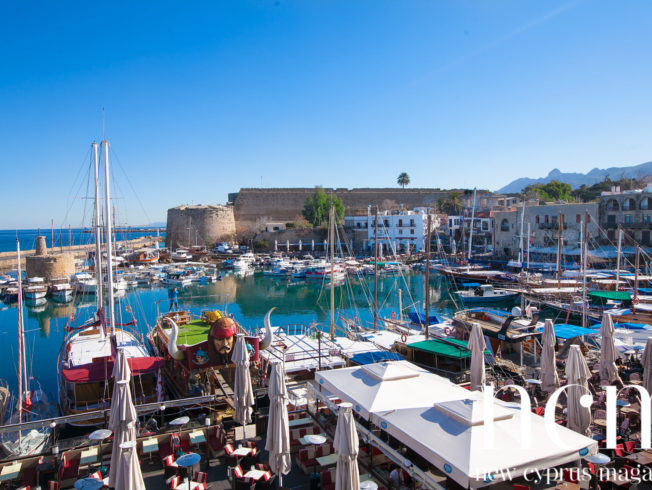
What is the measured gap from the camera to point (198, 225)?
70.6m

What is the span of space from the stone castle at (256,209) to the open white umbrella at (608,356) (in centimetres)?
6377

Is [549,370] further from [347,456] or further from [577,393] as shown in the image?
[347,456]

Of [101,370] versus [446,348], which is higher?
[446,348]

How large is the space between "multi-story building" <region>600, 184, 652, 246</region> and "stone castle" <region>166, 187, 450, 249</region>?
1319 inches

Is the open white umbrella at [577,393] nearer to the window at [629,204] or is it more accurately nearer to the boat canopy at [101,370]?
the boat canopy at [101,370]

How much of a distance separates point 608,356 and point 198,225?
65503mm

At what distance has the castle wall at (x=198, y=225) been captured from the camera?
70625 millimetres

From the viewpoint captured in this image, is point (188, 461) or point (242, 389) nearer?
point (188, 461)

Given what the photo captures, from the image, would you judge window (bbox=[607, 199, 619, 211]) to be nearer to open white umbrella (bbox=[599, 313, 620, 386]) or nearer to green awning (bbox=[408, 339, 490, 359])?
green awning (bbox=[408, 339, 490, 359])

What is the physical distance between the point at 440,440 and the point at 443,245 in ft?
194

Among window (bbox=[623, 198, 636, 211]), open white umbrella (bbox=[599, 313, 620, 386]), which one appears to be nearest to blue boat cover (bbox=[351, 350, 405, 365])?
open white umbrella (bbox=[599, 313, 620, 386])

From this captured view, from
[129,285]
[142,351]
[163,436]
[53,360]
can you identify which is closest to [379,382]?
[163,436]

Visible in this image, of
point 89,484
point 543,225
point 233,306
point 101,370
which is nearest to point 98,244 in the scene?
point 101,370

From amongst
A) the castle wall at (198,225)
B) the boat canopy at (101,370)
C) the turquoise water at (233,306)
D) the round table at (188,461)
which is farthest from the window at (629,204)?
the castle wall at (198,225)
